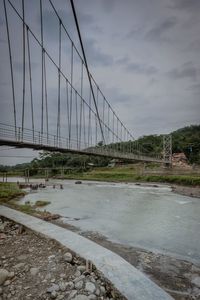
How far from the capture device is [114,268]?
13.8 ft

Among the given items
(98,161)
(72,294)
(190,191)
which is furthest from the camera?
(98,161)

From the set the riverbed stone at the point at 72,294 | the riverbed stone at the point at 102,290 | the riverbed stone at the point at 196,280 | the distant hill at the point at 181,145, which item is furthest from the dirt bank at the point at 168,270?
the distant hill at the point at 181,145

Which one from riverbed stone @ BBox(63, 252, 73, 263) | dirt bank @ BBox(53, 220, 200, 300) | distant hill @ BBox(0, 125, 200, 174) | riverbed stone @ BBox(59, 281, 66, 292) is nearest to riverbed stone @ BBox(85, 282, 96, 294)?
riverbed stone @ BBox(59, 281, 66, 292)

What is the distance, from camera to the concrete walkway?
A: 11.4ft

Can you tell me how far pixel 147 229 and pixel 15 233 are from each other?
501cm

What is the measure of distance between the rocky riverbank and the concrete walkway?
4.7 inches

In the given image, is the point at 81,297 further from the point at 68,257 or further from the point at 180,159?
the point at 180,159

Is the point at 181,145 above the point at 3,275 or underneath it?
→ above

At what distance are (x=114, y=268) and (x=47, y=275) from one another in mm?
1127

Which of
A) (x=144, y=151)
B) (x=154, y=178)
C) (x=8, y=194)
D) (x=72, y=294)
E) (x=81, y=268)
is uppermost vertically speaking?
(x=144, y=151)

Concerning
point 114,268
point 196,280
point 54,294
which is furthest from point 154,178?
point 54,294

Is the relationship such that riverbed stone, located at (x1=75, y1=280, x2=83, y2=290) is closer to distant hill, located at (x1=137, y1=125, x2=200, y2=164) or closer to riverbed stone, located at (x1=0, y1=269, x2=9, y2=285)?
riverbed stone, located at (x1=0, y1=269, x2=9, y2=285)

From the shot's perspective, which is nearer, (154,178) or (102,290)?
(102,290)

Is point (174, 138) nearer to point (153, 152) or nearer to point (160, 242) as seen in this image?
point (153, 152)
